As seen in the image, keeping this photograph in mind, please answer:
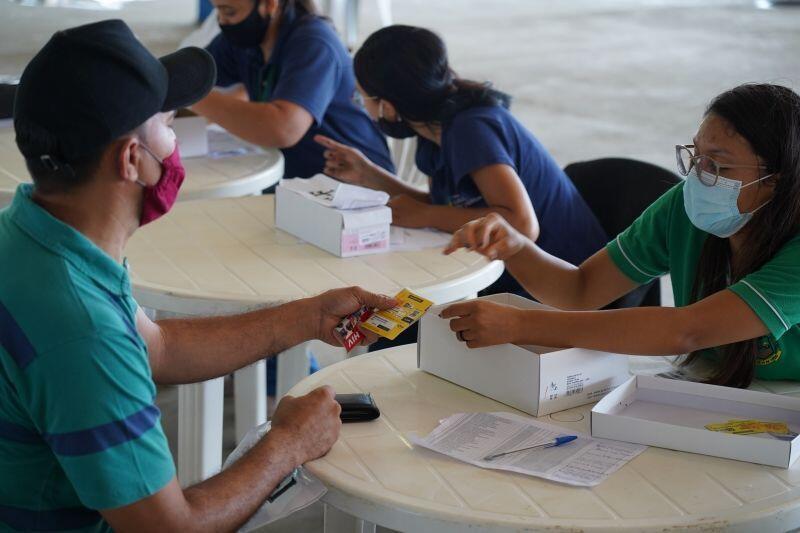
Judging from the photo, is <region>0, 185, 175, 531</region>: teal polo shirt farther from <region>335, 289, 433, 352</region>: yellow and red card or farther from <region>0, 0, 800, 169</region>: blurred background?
<region>0, 0, 800, 169</region>: blurred background

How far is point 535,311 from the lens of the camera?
1930 mm

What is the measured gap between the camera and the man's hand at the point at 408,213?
9.61ft

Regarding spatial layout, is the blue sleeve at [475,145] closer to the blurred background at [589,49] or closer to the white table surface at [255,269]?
the white table surface at [255,269]

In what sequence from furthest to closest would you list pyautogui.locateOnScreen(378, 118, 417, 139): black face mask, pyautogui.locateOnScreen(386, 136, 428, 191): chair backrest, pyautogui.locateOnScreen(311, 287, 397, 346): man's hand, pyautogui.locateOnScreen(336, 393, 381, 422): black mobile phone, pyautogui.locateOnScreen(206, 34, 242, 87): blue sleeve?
1. pyautogui.locateOnScreen(386, 136, 428, 191): chair backrest
2. pyautogui.locateOnScreen(206, 34, 242, 87): blue sleeve
3. pyautogui.locateOnScreen(378, 118, 417, 139): black face mask
4. pyautogui.locateOnScreen(311, 287, 397, 346): man's hand
5. pyautogui.locateOnScreen(336, 393, 381, 422): black mobile phone

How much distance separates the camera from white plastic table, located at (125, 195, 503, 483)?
239 cm

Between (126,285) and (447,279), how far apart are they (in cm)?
112

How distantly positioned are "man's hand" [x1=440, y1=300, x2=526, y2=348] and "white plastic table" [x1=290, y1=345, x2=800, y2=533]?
0.18m

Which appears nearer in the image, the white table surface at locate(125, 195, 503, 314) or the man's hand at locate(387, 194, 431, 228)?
the white table surface at locate(125, 195, 503, 314)

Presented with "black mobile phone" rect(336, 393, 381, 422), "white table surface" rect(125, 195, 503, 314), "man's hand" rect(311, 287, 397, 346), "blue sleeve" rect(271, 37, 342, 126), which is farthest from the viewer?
"blue sleeve" rect(271, 37, 342, 126)

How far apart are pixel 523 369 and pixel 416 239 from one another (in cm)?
104

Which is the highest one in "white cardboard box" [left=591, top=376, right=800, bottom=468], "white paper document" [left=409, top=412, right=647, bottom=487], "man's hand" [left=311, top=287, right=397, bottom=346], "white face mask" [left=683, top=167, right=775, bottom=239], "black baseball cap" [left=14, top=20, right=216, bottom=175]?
"black baseball cap" [left=14, top=20, right=216, bottom=175]

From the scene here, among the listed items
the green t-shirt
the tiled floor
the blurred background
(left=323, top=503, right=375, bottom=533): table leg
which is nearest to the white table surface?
the green t-shirt

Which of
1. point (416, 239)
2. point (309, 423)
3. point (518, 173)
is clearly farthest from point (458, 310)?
point (518, 173)

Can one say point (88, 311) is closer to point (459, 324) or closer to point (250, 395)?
point (459, 324)
